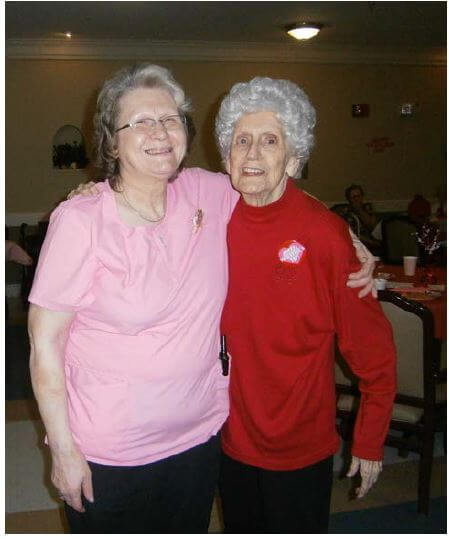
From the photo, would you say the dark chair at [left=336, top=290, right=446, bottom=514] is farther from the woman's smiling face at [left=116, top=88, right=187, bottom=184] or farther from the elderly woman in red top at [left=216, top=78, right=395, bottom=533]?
the woman's smiling face at [left=116, top=88, right=187, bottom=184]

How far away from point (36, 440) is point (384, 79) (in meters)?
7.89

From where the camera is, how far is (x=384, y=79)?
9.38 m

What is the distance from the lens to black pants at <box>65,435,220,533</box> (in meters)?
1.50

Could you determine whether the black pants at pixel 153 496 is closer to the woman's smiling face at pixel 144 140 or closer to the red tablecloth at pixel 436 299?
the woman's smiling face at pixel 144 140

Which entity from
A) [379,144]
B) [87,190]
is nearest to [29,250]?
[379,144]

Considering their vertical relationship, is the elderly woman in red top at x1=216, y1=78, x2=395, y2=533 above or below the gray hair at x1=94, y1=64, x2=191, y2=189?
below

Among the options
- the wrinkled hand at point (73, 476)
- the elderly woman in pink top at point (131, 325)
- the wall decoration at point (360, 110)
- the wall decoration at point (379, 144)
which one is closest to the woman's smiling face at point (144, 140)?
the elderly woman in pink top at point (131, 325)

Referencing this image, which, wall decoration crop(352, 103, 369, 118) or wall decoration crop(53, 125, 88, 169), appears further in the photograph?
wall decoration crop(352, 103, 369, 118)

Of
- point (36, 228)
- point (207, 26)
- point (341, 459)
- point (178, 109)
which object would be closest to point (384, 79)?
point (207, 26)

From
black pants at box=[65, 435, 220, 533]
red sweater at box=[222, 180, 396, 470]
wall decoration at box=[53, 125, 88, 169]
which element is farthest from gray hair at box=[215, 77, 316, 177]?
wall decoration at box=[53, 125, 88, 169]

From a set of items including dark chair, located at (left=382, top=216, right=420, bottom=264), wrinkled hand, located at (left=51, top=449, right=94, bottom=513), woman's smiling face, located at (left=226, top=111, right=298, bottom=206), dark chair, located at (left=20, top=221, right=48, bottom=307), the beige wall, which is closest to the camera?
wrinkled hand, located at (left=51, top=449, right=94, bottom=513)

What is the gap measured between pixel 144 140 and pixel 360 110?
8320mm

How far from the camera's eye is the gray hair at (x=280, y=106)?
159 centimetres

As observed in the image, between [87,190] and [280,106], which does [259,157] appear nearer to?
[280,106]
